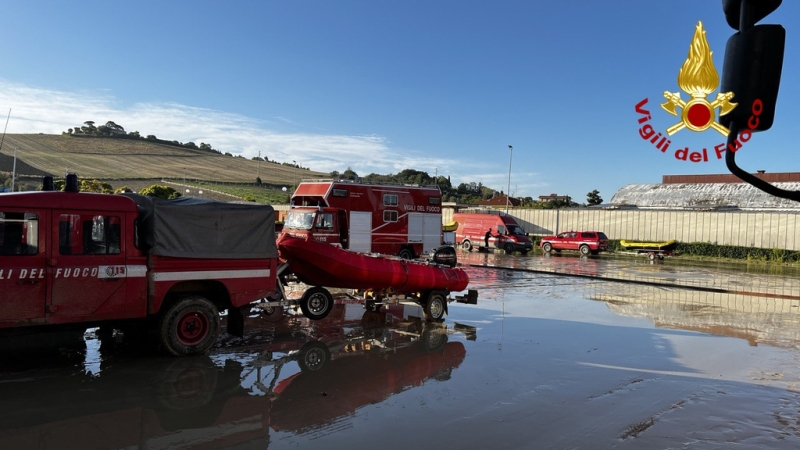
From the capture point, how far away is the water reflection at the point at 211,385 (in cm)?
612

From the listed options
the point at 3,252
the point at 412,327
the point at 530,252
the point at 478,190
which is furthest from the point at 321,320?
the point at 478,190

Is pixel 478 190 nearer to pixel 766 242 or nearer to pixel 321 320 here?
pixel 766 242

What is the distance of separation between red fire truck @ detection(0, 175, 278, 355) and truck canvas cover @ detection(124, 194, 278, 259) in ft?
0.05

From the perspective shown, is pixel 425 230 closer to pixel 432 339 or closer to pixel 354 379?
pixel 432 339

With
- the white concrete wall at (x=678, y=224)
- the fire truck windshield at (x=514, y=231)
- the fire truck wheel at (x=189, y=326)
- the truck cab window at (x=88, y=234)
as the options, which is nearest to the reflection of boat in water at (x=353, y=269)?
the fire truck wheel at (x=189, y=326)

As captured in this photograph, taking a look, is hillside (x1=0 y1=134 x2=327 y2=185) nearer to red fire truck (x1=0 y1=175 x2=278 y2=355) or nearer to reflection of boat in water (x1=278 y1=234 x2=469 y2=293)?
reflection of boat in water (x1=278 y1=234 x2=469 y2=293)

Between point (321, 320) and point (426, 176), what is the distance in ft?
343

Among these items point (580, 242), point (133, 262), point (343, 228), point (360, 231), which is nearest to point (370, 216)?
point (360, 231)

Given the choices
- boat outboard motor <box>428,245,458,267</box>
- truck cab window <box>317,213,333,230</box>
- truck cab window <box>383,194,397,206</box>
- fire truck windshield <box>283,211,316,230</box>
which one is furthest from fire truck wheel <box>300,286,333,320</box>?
truck cab window <box>383,194,397,206</box>

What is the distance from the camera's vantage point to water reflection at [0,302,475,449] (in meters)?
6.12

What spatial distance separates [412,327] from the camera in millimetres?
12367

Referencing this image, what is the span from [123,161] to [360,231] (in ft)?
282

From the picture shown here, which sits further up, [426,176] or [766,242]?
[426,176]

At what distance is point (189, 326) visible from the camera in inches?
364
